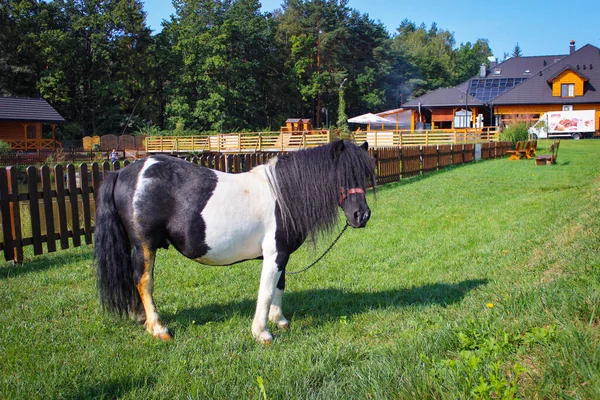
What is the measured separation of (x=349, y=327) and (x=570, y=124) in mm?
50929

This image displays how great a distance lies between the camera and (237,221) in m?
4.28

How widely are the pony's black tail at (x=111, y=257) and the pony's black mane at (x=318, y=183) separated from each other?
1.51 metres

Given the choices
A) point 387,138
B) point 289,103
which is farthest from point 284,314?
point 289,103

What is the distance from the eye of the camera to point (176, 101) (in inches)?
2319

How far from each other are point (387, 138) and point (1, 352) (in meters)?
37.7

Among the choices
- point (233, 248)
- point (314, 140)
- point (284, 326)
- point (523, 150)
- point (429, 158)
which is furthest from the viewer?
point (314, 140)

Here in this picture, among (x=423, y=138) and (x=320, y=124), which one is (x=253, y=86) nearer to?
(x=320, y=124)

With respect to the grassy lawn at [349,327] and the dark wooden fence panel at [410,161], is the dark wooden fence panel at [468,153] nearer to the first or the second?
the dark wooden fence panel at [410,161]

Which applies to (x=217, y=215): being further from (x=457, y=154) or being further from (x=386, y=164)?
(x=457, y=154)

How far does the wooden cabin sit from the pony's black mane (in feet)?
143

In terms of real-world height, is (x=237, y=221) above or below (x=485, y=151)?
below

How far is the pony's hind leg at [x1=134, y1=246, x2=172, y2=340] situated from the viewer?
432 cm

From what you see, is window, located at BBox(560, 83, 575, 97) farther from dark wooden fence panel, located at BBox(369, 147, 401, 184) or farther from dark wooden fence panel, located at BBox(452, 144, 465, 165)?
dark wooden fence panel, located at BBox(369, 147, 401, 184)

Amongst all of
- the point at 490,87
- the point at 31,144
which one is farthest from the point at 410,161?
the point at 490,87
